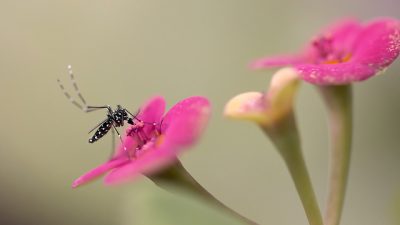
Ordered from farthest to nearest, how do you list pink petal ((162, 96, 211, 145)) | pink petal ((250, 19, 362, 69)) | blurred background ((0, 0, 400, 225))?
blurred background ((0, 0, 400, 225)), pink petal ((250, 19, 362, 69)), pink petal ((162, 96, 211, 145))

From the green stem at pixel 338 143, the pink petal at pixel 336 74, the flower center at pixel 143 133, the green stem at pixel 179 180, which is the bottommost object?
the green stem at pixel 338 143

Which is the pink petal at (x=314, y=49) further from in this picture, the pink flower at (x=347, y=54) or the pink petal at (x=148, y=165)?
the pink petal at (x=148, y=165)

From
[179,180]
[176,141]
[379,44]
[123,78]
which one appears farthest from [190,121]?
[123,78]

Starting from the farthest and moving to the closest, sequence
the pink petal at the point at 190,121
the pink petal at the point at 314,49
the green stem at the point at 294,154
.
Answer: the pink petal at the point at 314,49 → the green stem at the point at 294,154 → the pink petal at the point at 190,121

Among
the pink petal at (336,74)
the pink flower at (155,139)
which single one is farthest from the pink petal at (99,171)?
the pink petal at (336,74)

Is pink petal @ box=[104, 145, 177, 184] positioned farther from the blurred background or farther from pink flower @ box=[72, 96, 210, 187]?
the blurred background

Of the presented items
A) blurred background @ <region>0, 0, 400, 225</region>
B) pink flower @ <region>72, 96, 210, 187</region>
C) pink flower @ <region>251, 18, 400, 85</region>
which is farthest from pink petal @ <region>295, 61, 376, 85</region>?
blurred background @ <region>0, 0, 400, 225</region>

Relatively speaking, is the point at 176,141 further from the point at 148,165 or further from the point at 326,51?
the point at 326,51
